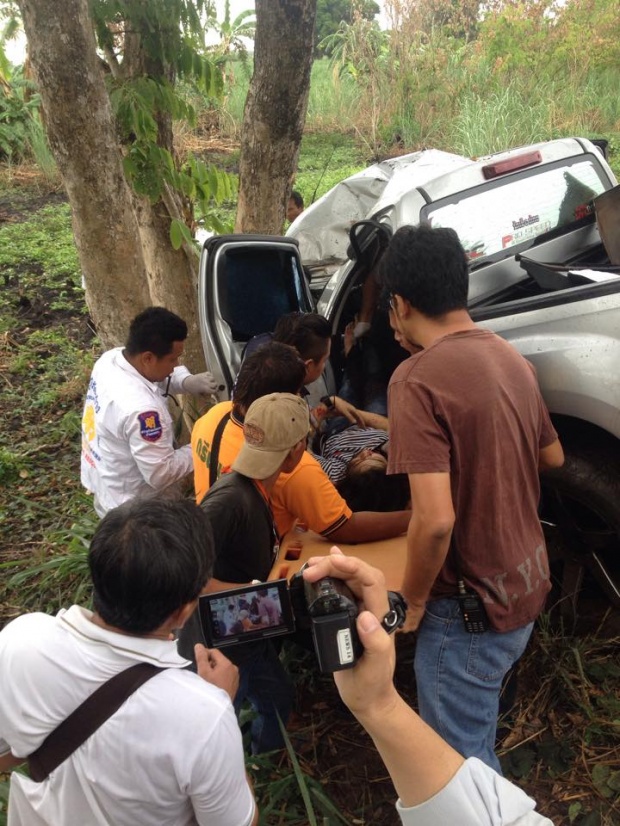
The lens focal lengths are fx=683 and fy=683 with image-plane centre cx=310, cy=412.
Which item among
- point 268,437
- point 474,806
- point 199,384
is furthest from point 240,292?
point 474,806

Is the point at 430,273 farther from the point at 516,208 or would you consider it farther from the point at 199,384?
the point at 199,384

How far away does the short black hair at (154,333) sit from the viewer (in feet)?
10.6

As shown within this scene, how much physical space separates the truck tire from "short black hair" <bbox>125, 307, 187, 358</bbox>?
5.90 feet

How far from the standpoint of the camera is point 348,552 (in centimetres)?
247

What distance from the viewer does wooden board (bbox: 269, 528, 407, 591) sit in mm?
2320

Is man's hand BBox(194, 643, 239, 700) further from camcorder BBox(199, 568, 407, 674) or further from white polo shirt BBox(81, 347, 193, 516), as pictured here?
white polo shirt BBox(81, 347, 193, 516)

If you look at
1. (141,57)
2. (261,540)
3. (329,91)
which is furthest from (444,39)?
(261,540)

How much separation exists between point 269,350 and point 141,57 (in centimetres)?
272

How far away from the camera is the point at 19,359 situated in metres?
6.94

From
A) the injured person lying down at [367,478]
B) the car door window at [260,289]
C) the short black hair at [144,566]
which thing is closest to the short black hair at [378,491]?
the injured person lying down at [367,478]

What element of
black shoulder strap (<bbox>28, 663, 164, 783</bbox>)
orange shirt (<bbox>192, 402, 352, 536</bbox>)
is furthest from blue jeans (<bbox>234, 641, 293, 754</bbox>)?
black shoulder strap (<bbox>28, 663, 164, 783</bbox>)

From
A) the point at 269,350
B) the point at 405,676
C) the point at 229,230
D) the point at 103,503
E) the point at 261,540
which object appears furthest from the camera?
the point at 229,230

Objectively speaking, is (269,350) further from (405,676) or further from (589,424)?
→ (405,676)

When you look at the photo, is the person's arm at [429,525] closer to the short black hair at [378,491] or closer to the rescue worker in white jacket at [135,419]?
the short black hair at [378,491]
